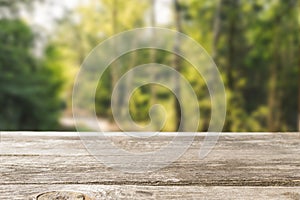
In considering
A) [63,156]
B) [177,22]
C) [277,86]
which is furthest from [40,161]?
[277,86]

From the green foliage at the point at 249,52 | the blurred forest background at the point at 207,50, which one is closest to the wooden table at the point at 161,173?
the blurred forest background at the point at 207,50

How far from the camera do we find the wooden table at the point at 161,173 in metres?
0.45

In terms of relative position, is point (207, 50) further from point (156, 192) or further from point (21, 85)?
point (156, 192)

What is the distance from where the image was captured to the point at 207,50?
20.4ft

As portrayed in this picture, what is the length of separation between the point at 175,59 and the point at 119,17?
2.32 m

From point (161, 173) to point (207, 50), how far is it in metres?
5.84

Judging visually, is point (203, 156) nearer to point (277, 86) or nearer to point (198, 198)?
point (198, 198)

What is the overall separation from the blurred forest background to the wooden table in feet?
16.7

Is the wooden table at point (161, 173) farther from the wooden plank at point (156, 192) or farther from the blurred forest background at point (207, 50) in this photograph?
the blurred forest background at point (207, 50)

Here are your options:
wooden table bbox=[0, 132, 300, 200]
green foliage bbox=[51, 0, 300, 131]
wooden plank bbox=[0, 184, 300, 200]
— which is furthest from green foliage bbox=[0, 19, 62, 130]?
wooden plank bbox=[0, 184, 300, 200]

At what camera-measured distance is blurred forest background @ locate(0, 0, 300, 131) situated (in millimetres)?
6410

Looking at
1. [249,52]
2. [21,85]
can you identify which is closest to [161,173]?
[249,52]

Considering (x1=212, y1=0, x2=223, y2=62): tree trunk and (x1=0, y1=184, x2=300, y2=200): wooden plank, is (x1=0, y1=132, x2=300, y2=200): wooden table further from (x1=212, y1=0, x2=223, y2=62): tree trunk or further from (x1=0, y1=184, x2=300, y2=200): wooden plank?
(x1=212, y1=0, x2=223, y2=62): tree trunk

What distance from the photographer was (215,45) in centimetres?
637
